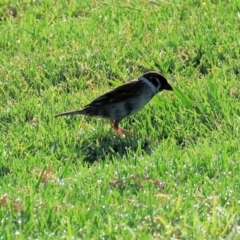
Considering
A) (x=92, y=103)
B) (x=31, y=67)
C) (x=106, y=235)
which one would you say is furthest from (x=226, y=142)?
(x=31, y=67)

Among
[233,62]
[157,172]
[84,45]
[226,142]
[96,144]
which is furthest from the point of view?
[84,45]

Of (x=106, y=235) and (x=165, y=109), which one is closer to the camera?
(x=106, y=235)

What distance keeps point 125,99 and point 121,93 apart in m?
0.10

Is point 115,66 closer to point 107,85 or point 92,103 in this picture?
point 107,85

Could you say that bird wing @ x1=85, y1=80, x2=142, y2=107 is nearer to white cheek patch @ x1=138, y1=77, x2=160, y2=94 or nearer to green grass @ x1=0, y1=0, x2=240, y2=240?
Answer: white cheek patch @ x1=138, y1=77, x2=160, y2=94

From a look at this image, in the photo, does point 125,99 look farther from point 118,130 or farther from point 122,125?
point 118,130

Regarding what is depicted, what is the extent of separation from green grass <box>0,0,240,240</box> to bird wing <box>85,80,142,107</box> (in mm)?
228

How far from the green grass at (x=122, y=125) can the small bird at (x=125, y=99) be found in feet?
0.41

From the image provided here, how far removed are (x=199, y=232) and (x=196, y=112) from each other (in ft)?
8.69

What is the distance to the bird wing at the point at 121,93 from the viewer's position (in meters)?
8.01

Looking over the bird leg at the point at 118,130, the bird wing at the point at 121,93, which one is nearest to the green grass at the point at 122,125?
the bird leg at the point at 118,130

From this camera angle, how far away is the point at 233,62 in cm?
870

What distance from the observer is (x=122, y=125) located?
805 centimetres

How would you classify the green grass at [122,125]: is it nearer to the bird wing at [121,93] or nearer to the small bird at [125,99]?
the small bird at [125,99]
